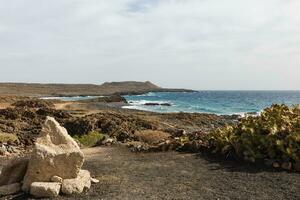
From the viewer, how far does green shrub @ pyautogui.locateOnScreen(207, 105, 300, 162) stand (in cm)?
1326

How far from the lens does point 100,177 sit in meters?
12.1

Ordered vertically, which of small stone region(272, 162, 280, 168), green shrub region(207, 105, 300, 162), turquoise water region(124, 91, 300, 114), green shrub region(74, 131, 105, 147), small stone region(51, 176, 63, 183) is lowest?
turquoise water region(124, 91, 300, 114)

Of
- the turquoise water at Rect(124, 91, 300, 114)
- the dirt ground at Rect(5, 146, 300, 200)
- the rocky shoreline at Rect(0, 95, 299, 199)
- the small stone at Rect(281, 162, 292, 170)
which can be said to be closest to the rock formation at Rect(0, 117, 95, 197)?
the rocky shoreline at Rect(0, 95, 299, 199)

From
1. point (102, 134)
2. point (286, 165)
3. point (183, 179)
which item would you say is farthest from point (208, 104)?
point (183, 179)

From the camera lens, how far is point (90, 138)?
2155 centimetres

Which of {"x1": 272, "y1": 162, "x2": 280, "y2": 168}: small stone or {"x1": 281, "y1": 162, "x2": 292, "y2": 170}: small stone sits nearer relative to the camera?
{"x1": 281, "y1": 162, "x2": 292, "y2": 170}: small stone

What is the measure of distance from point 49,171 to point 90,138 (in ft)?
34.5

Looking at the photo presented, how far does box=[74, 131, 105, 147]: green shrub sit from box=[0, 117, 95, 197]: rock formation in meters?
8.98

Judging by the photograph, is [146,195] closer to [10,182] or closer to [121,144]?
[10,182]

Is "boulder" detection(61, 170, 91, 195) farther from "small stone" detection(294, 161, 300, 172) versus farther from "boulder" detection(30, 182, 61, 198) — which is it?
"small stone" detection(294, 161, 300, 172)

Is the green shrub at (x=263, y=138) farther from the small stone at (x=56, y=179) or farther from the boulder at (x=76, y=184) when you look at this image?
the small stone at (x=56, y=179)

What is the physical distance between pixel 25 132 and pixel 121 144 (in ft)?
24.8

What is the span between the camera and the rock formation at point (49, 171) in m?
10.8

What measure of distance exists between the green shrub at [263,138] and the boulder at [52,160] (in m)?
4.74
